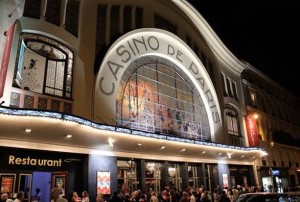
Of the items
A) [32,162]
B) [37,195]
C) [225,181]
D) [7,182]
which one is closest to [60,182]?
[37,195]

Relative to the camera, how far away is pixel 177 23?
25.1 meters

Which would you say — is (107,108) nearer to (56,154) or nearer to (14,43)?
(56,154)

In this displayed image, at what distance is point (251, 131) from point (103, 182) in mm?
19516

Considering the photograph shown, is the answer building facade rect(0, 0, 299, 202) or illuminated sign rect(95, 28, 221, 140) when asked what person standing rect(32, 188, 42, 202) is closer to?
building facade rect(0, 0, 299, 202)

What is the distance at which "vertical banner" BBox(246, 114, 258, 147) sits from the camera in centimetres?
2934

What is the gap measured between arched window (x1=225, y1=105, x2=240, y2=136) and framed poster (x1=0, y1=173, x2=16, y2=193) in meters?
20.6

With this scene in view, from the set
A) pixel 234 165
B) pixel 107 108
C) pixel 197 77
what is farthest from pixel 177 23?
pixel 234 165

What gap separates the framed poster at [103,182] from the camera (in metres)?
15.4

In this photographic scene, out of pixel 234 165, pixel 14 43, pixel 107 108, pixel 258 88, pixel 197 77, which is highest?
pixel 258 88

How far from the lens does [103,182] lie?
15.7m

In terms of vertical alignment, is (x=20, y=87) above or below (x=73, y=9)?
below

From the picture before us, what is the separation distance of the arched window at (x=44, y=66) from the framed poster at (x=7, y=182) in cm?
399

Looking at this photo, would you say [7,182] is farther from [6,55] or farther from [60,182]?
[6,55]

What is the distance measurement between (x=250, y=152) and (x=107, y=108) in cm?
1592
